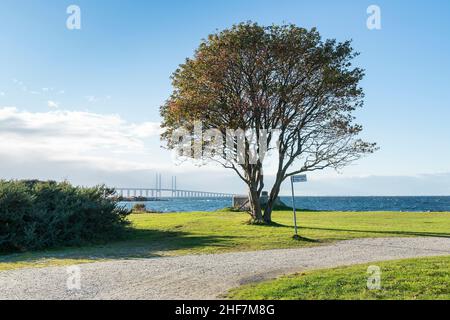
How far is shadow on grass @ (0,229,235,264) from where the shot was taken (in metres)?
18.1

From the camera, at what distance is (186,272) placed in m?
13.8

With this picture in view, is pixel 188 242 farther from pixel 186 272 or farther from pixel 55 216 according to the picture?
pixel 186 272

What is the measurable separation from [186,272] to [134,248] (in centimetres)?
720

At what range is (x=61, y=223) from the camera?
74.5 feet

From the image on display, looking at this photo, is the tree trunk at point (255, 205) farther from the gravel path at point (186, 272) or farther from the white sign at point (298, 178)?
the gravel path at point (186, 272)

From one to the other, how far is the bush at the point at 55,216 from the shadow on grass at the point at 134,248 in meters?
0.95

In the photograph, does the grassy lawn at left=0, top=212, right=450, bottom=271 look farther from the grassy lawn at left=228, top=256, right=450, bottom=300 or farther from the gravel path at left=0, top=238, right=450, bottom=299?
the grassy lawn at left=228, top=256, right=450, bottom=300

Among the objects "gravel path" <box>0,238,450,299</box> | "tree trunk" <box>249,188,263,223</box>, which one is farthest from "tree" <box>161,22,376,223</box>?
"gravel path" <box>0,238,450,299</box>

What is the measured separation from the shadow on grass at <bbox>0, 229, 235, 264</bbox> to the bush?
95 centimetres

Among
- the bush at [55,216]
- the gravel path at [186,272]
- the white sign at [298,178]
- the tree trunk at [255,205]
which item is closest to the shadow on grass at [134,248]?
the bush at [55,216]

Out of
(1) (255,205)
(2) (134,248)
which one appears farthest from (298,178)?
(1) (255,205)

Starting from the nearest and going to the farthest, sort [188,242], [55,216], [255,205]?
[188,242] < [55,216] < [255,205]
